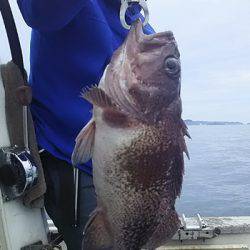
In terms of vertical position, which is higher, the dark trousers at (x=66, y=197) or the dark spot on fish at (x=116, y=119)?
the dark spot on fish at (x=116, y=119)

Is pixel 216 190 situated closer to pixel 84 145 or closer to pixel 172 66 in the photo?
pixel 172 66

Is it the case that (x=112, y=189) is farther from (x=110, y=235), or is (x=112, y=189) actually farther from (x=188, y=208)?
(x=188, y=208)

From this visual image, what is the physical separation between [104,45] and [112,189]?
822 mm


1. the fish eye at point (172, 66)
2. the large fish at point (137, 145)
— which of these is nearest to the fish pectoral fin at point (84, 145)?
the large fish at point (137, 145)

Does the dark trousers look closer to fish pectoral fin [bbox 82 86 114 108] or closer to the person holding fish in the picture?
the person holding fish

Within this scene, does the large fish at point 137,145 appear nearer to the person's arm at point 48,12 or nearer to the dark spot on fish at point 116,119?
the dark spot on fish at point 116,119

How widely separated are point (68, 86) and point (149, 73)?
0.62 m

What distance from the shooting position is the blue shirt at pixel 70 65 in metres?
2.48

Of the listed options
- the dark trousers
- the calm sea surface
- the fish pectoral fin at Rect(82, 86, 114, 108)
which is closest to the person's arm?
the fish pectoral fin at Rect(82, 86, 114, 108)

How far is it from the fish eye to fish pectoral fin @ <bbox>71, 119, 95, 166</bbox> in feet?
1.30

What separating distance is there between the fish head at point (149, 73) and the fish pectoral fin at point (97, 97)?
0.20 feet

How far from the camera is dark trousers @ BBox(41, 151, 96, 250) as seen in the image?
2.62 metres

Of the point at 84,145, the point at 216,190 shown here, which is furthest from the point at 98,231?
the point at 216,190

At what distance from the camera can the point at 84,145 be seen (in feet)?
6.48
